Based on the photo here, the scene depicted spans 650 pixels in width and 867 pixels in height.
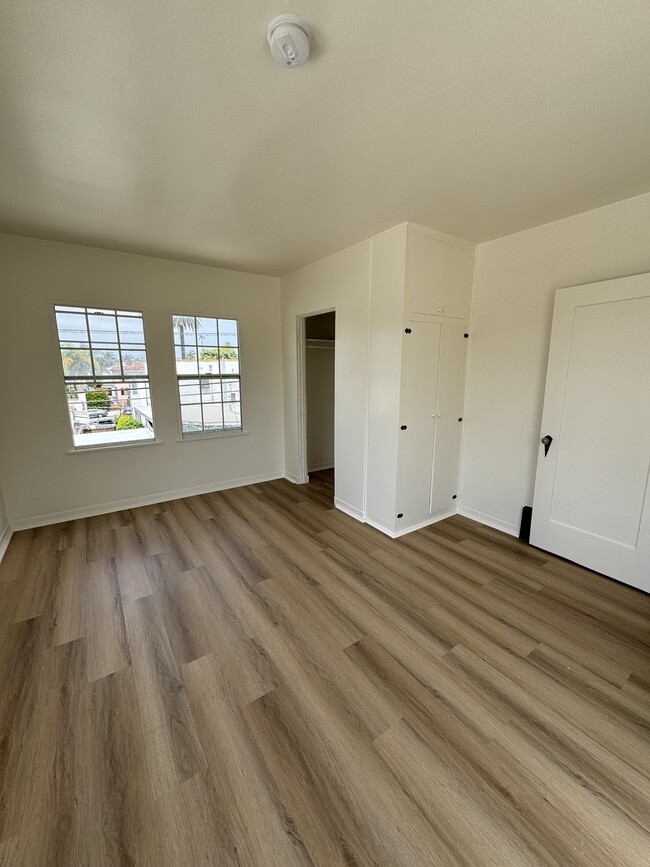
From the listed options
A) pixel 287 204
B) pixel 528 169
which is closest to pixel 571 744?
Result: pixel 528 169

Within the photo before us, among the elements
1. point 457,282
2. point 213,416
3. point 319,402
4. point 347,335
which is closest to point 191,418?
point 213,416

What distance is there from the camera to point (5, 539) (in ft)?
9.71

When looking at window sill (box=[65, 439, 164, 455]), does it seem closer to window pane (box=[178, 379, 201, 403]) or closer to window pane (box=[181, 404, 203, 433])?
window pane (box=[181, 404, 203, 433])

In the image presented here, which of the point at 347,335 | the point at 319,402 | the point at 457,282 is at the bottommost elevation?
the point at 319,402

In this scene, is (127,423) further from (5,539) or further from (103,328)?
(5,539)

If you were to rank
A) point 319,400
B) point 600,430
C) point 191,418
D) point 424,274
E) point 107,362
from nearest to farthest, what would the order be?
point 600,430 < point 424,274 < point 107,362 < point 191,418 < point 319,400

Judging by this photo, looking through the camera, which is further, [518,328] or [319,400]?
[319,400]

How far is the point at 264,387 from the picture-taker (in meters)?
4.49

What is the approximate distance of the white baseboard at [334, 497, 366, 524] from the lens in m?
3.48

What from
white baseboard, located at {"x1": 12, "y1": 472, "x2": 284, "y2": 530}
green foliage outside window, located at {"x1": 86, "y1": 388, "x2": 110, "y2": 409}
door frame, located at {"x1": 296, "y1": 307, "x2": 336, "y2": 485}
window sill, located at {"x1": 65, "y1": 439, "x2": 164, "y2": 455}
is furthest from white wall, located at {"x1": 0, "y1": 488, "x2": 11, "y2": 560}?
door frame, located at {"x1": 296, "y1": 307, "x2": 336, "y2": 485}

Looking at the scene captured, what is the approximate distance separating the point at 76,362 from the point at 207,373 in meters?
1.27

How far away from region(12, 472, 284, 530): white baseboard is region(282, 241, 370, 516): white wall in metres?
1.43

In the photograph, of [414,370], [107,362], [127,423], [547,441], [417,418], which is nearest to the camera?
[547,441]

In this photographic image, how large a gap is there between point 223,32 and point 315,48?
321mm
